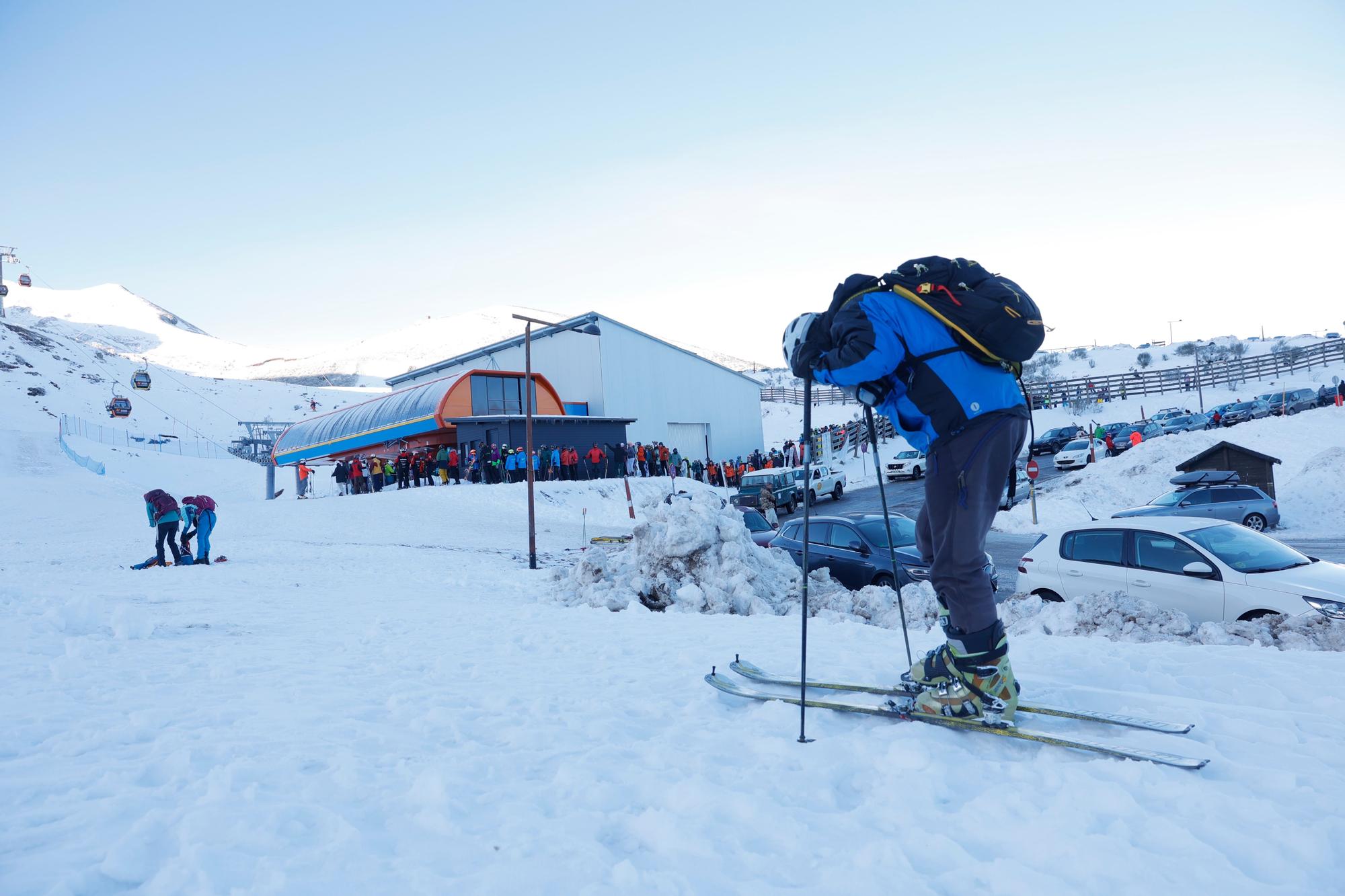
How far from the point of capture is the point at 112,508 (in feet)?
87.7

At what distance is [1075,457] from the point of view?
108 feet

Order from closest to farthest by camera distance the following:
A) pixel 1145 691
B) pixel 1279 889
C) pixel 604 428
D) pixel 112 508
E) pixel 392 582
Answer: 1. pixel 1279 889
2. pixel 1145 691
3. pixel 392 582
4. pixel 112 508
5. pixel 604 428

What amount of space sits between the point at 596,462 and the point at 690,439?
13108 mm

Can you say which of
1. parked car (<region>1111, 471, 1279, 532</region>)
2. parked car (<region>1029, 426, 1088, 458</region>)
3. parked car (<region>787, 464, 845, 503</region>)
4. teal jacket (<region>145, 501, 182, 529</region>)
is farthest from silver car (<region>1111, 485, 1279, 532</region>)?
teal jacket (<region>145, 501, 182, 529</region>)

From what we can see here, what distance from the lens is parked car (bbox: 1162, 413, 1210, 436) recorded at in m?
37.4

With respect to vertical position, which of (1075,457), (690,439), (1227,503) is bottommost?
(1227,503)

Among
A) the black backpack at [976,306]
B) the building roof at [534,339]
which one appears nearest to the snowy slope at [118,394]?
the building roof at [534,339]

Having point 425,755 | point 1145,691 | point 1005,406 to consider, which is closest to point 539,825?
point 425,755

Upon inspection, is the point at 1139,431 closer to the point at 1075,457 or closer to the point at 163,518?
the point at 1075,457

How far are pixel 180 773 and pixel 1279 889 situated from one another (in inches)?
137

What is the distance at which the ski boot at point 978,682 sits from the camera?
126 inches

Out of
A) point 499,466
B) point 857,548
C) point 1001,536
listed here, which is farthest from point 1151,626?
point 499,466

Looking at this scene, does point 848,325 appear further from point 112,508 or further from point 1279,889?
point 112,508

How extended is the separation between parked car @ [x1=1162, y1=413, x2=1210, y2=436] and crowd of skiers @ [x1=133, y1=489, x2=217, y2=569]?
133 ft
